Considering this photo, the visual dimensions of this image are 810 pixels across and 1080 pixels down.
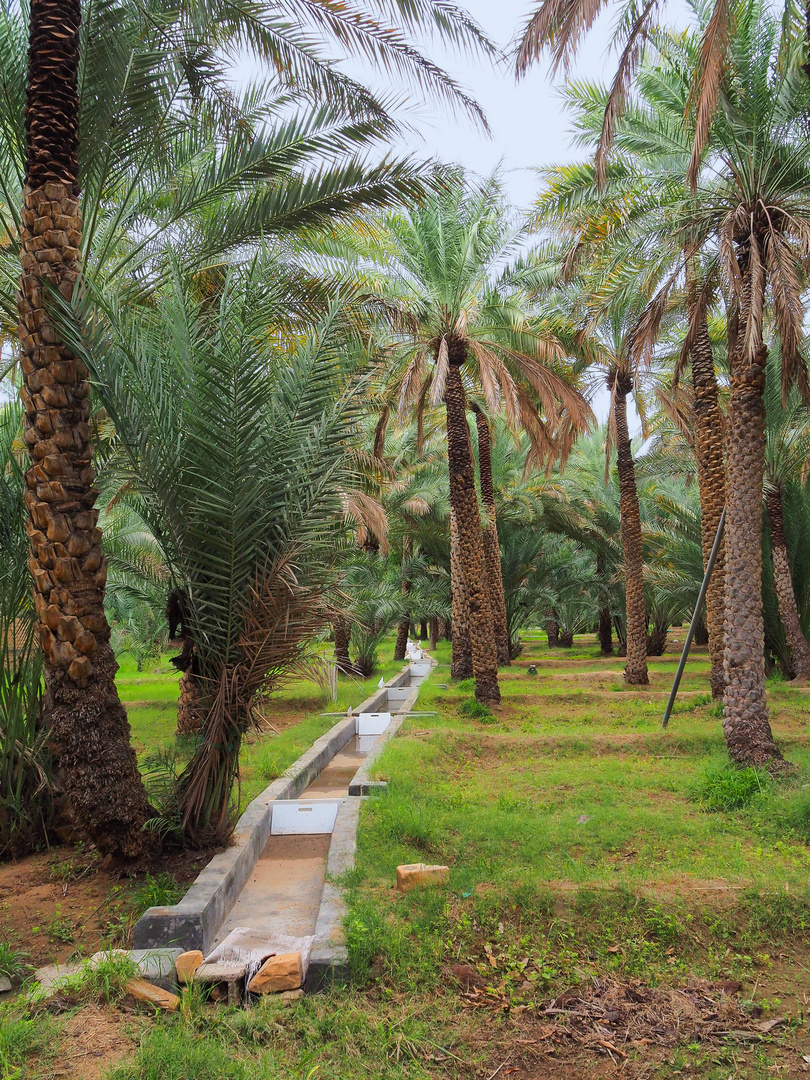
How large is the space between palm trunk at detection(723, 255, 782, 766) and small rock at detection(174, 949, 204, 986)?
648 centimetres

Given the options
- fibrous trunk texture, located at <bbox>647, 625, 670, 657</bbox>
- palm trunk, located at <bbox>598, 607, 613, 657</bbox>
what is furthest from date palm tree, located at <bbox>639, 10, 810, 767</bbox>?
palm trunk, located at <bbox>598, 607, 613, 657</bbox>

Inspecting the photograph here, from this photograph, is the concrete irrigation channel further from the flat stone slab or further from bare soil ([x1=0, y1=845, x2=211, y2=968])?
bare soil ([x1=0, y1=845, x2=211, y2=968])

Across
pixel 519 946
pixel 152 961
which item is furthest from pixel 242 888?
pixel 519 946

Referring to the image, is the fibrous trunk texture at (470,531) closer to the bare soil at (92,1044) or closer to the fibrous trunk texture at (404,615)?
the fibrous trunk texture at (404,615)

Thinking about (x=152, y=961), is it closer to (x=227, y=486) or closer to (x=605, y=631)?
(x=227, y=486)

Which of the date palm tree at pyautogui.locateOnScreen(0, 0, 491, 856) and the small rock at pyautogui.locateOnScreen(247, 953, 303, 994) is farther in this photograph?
the date palm tree at pyautogui.locateOnScreen(0, 0, 491, 856)

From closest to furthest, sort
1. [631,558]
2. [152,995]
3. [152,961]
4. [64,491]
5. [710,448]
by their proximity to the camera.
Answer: [152,995]
[152,961]
[64,491]
[710,448]
[631,558]

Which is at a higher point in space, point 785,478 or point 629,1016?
point 785,478

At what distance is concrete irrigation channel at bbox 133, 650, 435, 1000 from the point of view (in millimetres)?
4348

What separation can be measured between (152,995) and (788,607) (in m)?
15.4

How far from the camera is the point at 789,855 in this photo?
6062 mm

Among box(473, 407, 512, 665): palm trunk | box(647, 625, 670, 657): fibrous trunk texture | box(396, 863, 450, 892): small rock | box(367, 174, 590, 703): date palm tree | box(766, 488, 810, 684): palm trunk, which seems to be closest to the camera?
box(396, 863, 450, 892): small rock

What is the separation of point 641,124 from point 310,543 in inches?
321

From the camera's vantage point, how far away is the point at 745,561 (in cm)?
905
